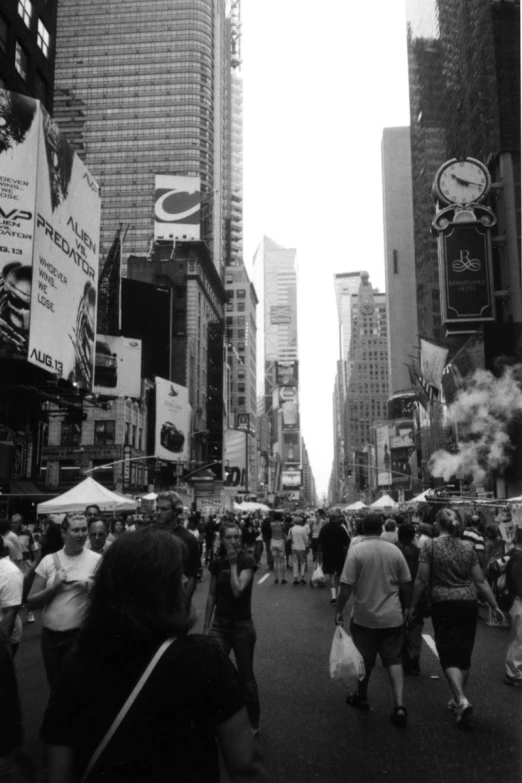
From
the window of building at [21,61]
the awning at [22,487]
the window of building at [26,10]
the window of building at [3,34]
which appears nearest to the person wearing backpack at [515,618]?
the awning at [22,487]

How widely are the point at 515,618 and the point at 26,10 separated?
4370cm

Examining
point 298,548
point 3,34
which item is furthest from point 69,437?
point 298,548

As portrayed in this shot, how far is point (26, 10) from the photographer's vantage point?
40.3 metres

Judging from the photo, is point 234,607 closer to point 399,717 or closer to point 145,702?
point 399,717

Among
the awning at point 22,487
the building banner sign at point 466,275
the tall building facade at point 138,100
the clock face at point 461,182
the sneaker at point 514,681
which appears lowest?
the sneaker at point 514,681

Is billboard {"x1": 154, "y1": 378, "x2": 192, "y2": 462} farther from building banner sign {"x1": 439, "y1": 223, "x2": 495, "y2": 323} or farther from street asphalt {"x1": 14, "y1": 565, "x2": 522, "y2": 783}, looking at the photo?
street asphalt {"x1": 14, "y1": 565, "x2": 522, "y2": 783}

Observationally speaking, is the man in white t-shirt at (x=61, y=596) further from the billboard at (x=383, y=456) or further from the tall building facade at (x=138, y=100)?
the tall building facade at (x=138, y=100)

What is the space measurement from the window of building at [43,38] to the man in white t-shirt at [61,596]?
144 ft

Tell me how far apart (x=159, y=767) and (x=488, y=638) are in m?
9.40

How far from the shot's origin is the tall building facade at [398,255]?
130375 millimetres

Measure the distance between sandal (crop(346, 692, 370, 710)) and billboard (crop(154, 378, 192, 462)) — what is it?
60308 mm

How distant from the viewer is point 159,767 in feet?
6.77

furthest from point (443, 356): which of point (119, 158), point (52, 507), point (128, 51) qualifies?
point (128, 51)

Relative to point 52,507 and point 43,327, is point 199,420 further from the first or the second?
point 52,507
